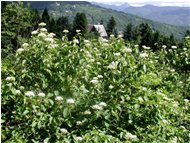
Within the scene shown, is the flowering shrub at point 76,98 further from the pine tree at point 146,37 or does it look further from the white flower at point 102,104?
the pine tree at point 146,37

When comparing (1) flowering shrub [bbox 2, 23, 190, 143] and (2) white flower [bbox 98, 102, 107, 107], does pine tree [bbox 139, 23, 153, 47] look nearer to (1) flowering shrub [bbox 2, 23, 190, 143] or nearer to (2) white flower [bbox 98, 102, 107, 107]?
(1) flowering shrub [bbox 2, 23, 190, 143]

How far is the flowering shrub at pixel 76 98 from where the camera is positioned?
3.97 m

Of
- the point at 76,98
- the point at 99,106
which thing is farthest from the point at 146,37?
the point at 99,106

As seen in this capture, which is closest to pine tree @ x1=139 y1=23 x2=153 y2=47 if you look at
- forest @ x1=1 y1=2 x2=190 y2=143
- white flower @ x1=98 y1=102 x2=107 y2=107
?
forest @ x1=1 y1=2 x2=190 y2=143

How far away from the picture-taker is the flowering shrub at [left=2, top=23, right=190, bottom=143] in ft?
13.0

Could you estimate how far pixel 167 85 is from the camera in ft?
21.5

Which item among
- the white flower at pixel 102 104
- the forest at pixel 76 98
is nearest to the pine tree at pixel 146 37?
the forest at pixel 76 98

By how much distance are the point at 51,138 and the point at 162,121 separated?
1218 millimetres

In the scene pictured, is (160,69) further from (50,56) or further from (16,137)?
(16,137)

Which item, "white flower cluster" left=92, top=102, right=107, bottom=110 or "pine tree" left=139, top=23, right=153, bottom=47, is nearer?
"white flower cluster" left=92, top=102, right=107, bottom=110

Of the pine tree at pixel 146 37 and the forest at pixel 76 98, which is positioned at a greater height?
the forest at pixel 76 98

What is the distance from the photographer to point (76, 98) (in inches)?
172

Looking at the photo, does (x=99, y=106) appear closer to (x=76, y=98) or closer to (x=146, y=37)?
(x=76, y=98)

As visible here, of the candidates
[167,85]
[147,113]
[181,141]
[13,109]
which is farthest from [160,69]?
[13,109]
